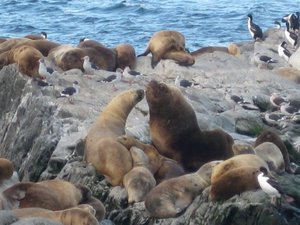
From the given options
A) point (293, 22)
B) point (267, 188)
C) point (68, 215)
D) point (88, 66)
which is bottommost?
point (293, 22)

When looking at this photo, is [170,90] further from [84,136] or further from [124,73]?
[124,73]

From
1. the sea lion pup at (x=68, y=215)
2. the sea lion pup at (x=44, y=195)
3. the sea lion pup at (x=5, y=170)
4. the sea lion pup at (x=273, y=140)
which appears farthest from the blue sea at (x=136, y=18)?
the sea lion pup at (x=68, y=215)

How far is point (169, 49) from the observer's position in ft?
58.1

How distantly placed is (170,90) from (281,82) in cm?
422

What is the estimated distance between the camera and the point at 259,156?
1192 cm

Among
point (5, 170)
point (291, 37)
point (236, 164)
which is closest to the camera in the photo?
point (236, 164)

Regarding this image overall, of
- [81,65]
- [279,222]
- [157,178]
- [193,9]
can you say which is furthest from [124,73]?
[193,9]

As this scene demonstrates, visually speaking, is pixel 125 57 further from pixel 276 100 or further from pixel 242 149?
pixel 242 149

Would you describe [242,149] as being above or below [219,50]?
above

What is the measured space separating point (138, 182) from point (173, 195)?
64cm

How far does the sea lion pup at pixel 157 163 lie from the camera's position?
39.0 feet

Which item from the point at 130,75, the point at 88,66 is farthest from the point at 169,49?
the point at 88,66

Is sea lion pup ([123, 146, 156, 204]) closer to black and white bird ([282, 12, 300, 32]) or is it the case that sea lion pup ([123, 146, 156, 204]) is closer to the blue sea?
black and white bird ([282, 12, 300, 32])

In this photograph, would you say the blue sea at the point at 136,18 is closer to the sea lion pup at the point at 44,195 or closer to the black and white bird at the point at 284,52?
the black and white bird at the point at 284,52
